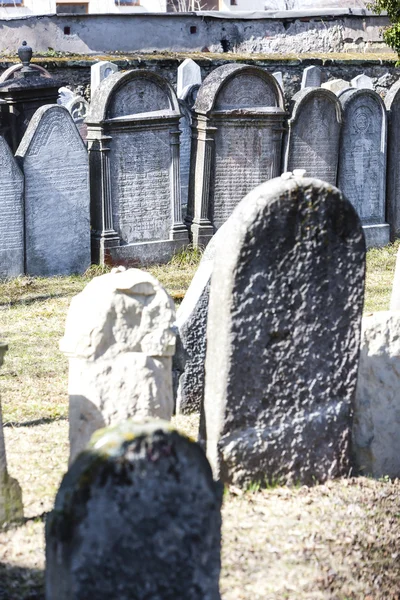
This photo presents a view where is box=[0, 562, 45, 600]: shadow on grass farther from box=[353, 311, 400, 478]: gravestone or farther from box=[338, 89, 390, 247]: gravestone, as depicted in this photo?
box=[338, 89, 390, 247]: gravestone

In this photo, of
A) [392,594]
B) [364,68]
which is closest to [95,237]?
[392,594]

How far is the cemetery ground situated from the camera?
13.0 ft

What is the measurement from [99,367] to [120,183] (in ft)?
17.3

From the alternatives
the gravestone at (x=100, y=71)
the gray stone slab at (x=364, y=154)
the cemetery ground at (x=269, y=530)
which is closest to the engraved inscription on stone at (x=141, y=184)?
the gray stone slab at (x=364, y=154)

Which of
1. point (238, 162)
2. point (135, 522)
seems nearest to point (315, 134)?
point (238, 162)

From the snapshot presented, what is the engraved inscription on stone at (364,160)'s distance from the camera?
10961 millimetres

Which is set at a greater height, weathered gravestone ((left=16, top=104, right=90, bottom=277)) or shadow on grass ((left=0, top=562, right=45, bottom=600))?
weathered gravestone ((left=16, top=104, right=90, bottom=277))

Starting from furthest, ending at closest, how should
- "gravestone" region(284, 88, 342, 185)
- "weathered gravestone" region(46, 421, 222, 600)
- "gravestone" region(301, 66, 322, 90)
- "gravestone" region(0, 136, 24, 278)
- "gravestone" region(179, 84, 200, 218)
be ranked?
"gravestone" region(301, 66, 322, 90), "gravestone" region(179, 84, 200, 218), "gravestone" region(284, 88, 342, 185), "gravestone" region(0, 136, 24, 278), "weathered gravestone" region(46, 421, 222, 600)

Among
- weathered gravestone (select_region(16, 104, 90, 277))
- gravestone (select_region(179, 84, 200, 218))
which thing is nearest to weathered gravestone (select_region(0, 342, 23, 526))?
weathered gravestone (select_region(16, 104, 90, 277))

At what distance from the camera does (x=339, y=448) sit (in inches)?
196

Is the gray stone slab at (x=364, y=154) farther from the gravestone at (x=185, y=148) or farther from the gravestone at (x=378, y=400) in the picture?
the gravestone at (x=378, y=400)

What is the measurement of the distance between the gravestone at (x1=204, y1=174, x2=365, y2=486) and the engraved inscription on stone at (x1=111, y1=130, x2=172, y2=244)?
5.15 metres

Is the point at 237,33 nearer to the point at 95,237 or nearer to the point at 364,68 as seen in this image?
the point at 364,68

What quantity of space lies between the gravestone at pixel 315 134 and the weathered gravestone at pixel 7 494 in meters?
6.88
